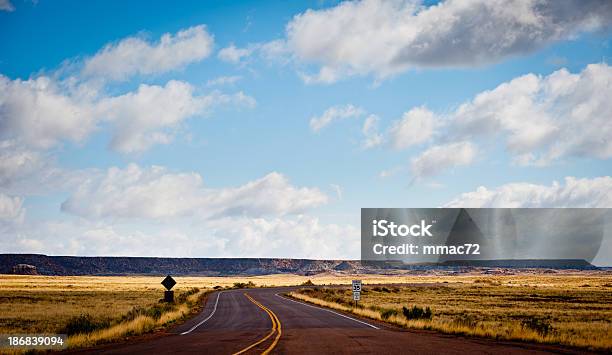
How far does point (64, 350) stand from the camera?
55.8 ft

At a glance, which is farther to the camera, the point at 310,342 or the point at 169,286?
the point at 169,286

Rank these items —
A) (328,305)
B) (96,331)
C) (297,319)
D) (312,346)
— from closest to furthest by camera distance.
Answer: (312,346) → (96,331) → (297,319) → (328,305)

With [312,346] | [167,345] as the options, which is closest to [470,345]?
[312,346]

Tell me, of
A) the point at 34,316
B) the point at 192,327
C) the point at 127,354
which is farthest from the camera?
the point at 34,316

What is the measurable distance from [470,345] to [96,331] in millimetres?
13943

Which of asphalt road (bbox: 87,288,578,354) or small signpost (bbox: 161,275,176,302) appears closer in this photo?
asphalt road (bbox: 87,288,578,354)

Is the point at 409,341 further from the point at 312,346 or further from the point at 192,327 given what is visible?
the point at 192,327

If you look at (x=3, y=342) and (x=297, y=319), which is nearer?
(x=3, y=342)

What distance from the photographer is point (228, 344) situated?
17703 millimetres

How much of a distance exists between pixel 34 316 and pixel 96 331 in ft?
49.4

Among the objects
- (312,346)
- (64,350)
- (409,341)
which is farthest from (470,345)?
(64,350)

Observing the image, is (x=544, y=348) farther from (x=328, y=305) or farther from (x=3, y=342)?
(x=328, y=305)

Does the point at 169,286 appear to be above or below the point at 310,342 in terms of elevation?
above

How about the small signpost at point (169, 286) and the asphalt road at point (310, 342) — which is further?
the small signpost at point (169, 286)
